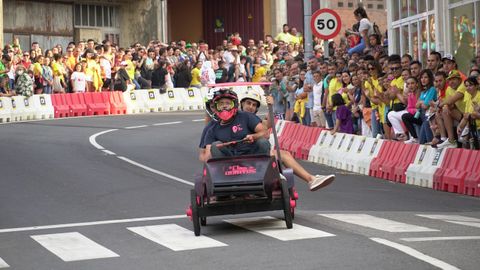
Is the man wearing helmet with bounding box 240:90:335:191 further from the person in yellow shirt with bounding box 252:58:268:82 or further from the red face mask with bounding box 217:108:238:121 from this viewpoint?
the person in yellow shirt with bounding box 252:58:268:82

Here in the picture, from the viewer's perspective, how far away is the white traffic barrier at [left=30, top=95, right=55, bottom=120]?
39.5 meters

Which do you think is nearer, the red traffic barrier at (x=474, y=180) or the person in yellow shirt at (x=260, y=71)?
the red traffic barrier at (x=474, y=180)

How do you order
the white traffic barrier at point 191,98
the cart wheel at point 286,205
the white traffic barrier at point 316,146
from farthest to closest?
the white traffic barrier at point 191,98
the white traffic barrier at point 316,146
the cart wheel at point 286,205

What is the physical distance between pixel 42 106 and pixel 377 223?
87.9 ft

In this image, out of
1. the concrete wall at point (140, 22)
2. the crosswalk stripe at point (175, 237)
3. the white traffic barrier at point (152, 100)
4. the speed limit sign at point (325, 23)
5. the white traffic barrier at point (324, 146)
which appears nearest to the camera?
the crosswalk stripe at point (175, 237)

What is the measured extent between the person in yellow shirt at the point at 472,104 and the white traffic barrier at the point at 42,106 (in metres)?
21.7

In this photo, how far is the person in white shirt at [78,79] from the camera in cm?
4131

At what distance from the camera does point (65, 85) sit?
4153cm

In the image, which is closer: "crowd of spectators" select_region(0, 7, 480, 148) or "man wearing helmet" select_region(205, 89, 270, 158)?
Result: "man wearing helmet" select_region(205, 89, 270, 158)

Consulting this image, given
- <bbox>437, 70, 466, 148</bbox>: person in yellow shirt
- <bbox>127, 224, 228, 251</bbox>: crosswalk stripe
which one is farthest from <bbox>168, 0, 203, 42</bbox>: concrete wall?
<bbox>127, 224, 228, 251</bbox>: crosswalk stripe

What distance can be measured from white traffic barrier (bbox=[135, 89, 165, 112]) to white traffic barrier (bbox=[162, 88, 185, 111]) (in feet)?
0.68

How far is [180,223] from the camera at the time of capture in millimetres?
15055

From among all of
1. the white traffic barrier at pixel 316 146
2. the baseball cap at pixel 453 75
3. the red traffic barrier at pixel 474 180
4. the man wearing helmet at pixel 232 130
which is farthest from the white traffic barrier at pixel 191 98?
the man wearing helmet at pixel 232 130

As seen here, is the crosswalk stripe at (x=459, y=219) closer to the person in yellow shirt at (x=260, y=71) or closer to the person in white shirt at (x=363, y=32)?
the person in white shirt at (x=363, y=32)
